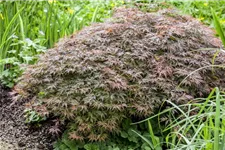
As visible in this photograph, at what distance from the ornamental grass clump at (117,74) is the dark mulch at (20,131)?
0.56 feet

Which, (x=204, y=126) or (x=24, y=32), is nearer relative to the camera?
(x=204, y=126)

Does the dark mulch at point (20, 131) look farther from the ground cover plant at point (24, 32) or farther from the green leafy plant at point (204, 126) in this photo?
the green leafy plant at point (204, 126)

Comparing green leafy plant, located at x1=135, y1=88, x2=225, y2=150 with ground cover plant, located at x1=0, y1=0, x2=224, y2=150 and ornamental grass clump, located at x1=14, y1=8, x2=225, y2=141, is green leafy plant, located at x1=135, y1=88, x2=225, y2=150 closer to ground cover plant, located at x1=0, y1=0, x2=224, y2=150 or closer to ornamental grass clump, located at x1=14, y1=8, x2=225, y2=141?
ground cover plant, located at x1=0, y1=0, x2=224, y2=150

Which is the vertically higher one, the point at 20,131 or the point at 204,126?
the point at 204,126

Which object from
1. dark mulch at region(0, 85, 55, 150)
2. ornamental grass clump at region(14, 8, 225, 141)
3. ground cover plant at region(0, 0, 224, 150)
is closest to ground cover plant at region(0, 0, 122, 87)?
ground cover plant at region(0, 0, 224, 150)

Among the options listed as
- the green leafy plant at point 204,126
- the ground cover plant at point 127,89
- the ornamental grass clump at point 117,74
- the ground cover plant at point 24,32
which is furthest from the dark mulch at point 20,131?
the green leafy plant at point 204,126

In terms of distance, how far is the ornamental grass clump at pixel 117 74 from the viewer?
86.4 inches

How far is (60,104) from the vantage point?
2.21 meters

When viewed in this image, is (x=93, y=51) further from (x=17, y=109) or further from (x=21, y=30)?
(x=21, y=30)

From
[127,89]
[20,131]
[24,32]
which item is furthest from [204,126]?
[24,32]

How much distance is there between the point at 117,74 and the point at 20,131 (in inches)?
30.1

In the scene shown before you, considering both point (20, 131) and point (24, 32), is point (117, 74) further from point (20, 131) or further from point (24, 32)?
point (24, 32)

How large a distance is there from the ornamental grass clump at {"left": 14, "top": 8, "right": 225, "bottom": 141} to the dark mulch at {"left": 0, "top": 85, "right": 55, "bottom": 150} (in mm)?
171

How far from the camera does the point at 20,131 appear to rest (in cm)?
241
